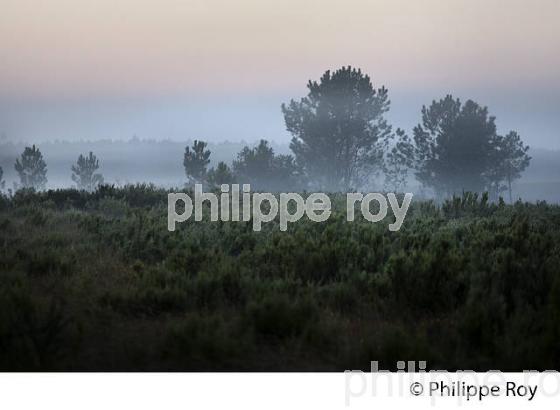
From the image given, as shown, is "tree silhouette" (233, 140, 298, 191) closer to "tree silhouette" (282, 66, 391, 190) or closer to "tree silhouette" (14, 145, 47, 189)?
"tree silhouette" (282, 66, 391, 190)

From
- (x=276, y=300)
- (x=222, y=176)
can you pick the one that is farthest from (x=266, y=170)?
(x=276, y=300)

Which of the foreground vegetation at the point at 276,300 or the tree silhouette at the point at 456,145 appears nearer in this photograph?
the foreground vegetation at the point at 276,300

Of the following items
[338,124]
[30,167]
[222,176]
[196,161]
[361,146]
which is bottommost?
[222,176]

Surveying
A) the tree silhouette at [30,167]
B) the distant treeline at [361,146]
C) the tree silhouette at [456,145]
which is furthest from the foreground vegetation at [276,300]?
the tree silhouette at [30,167]

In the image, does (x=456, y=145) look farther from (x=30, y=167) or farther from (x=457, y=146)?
(x=30, y=167)

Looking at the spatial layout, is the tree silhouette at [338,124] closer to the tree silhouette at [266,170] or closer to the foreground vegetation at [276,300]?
the tree silhouette at [266,170]

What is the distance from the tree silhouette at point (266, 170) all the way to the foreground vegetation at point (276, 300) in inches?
1138

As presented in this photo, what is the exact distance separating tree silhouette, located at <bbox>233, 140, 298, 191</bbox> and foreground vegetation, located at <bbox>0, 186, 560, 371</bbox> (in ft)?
94.8

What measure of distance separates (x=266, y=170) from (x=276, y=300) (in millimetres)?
34370

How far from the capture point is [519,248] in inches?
300

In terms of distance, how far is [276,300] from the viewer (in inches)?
203

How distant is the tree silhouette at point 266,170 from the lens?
38469 millimetres

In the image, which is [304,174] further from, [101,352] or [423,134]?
[101,352]

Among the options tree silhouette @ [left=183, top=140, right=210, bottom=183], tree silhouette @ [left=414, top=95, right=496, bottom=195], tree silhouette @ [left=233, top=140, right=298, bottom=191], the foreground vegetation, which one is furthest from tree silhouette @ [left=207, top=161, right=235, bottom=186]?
the foreground vegetation
